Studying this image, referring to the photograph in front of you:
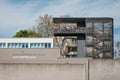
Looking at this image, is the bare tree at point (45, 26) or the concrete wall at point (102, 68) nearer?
the concrete wall at point (102, 68)

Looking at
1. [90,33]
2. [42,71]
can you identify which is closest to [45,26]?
[90,33]

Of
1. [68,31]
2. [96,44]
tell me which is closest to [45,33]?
[68,31]

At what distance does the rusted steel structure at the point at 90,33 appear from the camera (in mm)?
52938

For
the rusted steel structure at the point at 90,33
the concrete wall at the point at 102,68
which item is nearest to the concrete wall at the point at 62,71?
the concrete wall at the point at 102,68

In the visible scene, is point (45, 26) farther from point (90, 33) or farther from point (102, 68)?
point (102, 68)

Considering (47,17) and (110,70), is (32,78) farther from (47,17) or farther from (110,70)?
(47,17)

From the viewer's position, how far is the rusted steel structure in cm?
5294

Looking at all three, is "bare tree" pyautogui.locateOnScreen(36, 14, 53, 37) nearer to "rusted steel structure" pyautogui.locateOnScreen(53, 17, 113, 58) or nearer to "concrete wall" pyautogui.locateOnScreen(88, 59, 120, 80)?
"rusted steel structure" pyautogui.locateOnScreen(53, 17, 113, 58)

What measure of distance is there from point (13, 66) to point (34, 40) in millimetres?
38417

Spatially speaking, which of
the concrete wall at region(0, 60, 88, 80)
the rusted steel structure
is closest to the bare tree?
the rusted steel structure

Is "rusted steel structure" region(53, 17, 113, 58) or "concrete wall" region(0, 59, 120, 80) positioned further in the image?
"rusted steel structure" region(53, 17, 113, 58)

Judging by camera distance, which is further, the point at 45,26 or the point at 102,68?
the point at 45,26

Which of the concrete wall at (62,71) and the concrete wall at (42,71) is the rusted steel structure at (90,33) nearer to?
the concrete wall at (62,71)

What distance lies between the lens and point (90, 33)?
54.2 metres
